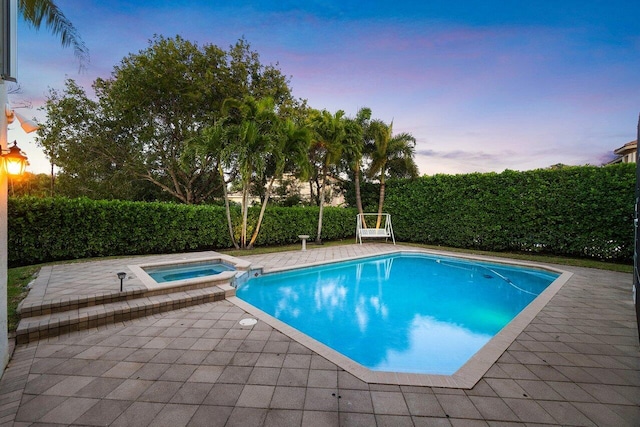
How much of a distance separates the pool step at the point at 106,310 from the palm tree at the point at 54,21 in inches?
219

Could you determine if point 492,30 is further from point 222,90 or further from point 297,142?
point 222,90

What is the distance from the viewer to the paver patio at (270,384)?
205cm

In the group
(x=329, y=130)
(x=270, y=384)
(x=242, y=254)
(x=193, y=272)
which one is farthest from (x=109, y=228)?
(x=329, y=130)

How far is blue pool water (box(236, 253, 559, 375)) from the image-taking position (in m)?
3.91

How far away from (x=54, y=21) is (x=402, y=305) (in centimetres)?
923

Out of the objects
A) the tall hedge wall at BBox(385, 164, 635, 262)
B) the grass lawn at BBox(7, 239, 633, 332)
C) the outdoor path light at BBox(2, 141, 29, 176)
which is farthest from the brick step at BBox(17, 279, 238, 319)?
the tall hedge wall at BBox(385, 164, 635, 262)

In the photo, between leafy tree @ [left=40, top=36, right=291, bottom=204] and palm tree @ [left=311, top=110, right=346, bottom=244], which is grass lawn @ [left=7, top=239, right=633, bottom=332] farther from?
leafy tree @ [left=40, top=36, right=291, bottom=204]

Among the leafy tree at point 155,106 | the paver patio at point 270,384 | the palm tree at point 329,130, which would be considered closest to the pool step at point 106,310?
the paver patio at point 270,384

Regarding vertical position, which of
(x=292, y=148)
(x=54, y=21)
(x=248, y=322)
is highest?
(x=54, y=21)

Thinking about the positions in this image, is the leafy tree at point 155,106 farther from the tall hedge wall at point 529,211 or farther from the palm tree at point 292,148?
the tall hedge wall at point 529,211

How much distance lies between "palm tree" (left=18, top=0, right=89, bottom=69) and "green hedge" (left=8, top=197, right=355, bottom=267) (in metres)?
3.77

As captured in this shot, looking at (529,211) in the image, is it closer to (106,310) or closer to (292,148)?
(292,148)

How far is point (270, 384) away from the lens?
2447 millimetres

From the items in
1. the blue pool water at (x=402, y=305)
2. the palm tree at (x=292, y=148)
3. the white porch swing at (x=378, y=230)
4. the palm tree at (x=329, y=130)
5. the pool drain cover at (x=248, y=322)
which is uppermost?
the palm tree at (x=329, y=130)
